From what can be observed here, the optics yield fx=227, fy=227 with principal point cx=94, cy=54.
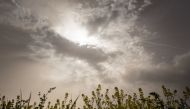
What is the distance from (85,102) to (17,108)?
10.4 metres

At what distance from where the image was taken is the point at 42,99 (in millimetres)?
4359

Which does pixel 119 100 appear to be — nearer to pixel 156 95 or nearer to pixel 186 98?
pixel 186 98

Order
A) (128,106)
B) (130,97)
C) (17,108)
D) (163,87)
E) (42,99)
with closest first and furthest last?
1. (17,108)
2. (42,99)
3. (128,106)
4. (130,97)
5. (163,87)

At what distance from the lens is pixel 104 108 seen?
13.3 meters

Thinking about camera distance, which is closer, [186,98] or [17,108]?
[17,108]

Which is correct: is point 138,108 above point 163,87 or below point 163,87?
below

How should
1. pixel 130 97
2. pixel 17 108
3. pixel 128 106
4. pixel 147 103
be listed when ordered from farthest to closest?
pixel 130 97 → pixel 128 106 → pixel 147 103 → pixel 17 108

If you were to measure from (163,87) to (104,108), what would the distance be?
13.0 ft

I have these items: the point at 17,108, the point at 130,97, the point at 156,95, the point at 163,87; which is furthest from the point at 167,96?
the point at 17,108

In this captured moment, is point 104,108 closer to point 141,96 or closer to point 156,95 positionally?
point 141,96

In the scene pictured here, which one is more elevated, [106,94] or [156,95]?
[106,94]

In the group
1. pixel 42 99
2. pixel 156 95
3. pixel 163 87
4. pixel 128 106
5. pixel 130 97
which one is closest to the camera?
pixel 42 99

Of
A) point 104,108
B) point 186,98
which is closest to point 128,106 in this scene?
point 104,108

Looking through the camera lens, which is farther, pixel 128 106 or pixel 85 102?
pixel 85 102
